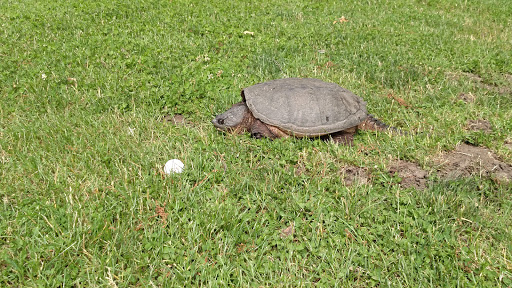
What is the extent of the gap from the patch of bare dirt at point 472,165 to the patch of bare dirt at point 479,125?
0.42m

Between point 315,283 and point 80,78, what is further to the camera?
point 80,78

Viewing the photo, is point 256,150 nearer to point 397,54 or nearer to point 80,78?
point 80,78

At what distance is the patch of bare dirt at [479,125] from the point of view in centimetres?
472

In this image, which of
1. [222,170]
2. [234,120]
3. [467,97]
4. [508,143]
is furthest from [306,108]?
[467,97]

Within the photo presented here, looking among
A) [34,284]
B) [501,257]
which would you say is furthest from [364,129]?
[34,284]

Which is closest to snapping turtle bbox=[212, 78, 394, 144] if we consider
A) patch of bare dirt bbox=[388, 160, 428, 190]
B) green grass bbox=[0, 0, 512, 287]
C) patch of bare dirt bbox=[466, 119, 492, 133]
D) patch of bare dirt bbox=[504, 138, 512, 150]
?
green grass bbox=[0, 0, 512, 287]

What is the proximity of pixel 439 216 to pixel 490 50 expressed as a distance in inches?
232

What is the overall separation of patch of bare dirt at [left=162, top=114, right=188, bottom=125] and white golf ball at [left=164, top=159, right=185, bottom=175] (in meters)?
1.14

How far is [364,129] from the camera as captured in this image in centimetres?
477

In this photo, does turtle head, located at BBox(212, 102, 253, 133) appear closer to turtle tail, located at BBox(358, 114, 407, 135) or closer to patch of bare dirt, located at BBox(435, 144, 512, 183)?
turtle tail, located at BBox(358, 114, 407, 135)

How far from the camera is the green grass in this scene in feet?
9.18

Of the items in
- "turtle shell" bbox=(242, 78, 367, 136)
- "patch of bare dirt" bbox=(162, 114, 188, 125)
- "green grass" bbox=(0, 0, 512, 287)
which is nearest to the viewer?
"green grass" bbox=(0, 0, 512, 287)

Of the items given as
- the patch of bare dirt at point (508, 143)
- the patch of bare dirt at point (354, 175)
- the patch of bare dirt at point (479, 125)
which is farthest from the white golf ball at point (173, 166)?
the patch of bare dirt at point (508, 143)

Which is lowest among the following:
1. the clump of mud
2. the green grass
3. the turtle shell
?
the clump of mud
